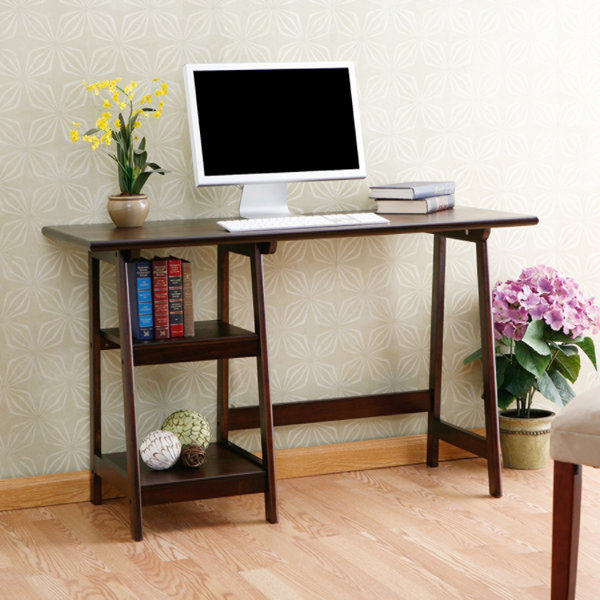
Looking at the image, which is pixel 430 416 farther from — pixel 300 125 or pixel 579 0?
pixel 579 0

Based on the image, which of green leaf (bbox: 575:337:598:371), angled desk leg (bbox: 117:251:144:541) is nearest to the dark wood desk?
angled desk leg (bbox: 117:251:144:541)

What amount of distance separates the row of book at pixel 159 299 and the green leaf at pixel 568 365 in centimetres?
115

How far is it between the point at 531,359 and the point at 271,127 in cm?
102

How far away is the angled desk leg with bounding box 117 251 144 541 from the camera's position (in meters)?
2.50

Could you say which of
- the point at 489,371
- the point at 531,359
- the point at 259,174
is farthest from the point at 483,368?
the point at 259,174

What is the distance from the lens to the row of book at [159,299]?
2619 mm

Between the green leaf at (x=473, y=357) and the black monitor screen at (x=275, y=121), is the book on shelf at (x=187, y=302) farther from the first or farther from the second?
the green leaf at (x=473, y=357)

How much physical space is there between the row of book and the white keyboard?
0.19 m

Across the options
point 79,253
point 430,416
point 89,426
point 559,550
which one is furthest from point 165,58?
point 559,550

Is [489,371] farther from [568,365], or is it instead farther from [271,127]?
[271,127]

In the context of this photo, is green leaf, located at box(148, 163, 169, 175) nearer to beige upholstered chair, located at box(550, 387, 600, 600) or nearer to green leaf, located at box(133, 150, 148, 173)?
green leaf, located at box(133, 150, 148, 173)

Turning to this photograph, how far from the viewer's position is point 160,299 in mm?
2631

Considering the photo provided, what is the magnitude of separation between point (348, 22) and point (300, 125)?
15.1 inches

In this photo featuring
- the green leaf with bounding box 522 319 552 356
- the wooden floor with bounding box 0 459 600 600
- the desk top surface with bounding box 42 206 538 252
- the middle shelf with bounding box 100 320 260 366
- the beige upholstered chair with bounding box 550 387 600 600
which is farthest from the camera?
the green leaf with bounding box 522 319 552 356
